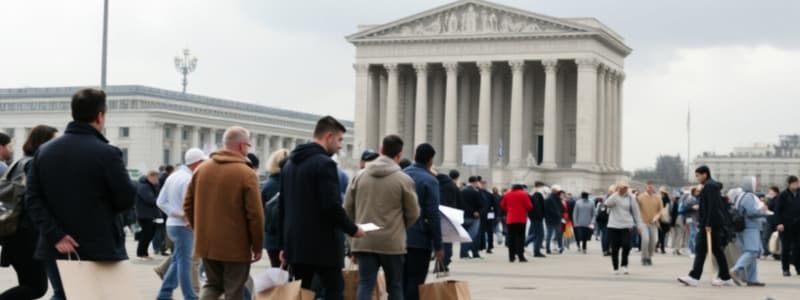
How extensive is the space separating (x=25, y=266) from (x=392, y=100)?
74.5 meters

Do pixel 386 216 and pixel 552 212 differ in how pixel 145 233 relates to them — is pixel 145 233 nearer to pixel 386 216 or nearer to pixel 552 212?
pixel 552 212

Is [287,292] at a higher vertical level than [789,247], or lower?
higher

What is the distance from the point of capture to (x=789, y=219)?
23.4m

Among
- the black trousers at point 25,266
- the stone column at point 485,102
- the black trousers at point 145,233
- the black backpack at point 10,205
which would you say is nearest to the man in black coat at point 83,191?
the black backpack at point 10,205

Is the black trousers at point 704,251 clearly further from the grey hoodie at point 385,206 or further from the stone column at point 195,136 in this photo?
the stone column at point 195,136

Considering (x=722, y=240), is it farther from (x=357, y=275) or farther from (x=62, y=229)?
(x=62, y=229)

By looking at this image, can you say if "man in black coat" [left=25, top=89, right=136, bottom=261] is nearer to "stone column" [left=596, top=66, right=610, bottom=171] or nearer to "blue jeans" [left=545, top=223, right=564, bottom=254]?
"blue jeans" [left=545, top=223, right=564, bottom=254]

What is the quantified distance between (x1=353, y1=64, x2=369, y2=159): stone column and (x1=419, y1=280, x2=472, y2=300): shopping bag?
7385 centimetres

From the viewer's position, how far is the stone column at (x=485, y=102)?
270ft

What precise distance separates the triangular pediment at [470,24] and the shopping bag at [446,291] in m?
70.1

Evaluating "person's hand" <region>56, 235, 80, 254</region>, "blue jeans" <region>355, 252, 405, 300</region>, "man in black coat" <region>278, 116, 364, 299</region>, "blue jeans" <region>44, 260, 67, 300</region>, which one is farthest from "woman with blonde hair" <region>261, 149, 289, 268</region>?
"person's hand" <region>56, 235, 80, 254</region>

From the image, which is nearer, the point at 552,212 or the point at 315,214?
the point at 315,214

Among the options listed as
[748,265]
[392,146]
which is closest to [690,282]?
[748,265]

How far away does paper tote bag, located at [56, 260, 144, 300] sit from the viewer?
853 centimetres
